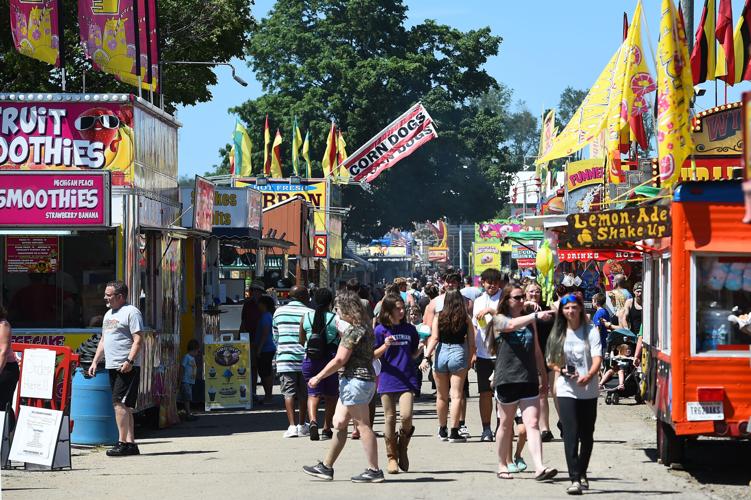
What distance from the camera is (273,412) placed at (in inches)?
747

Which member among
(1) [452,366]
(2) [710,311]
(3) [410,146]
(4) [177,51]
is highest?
(4) [177,51]

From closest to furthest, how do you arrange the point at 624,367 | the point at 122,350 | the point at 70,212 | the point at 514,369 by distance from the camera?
the point at 514,369 → the point at 122,350 → the point at 70,212 → the point at 624,367

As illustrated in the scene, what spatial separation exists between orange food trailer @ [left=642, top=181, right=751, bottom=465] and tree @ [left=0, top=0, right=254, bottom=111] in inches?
829

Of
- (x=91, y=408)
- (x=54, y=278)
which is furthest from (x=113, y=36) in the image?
(x=91, y=408)

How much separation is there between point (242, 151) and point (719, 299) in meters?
36.1

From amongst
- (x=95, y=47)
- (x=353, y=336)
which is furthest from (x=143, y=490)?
(x=95, y=47)

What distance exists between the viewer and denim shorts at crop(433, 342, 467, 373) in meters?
14.5

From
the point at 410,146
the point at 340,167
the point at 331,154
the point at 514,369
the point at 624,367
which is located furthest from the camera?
the point at 331,154

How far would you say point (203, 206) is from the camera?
19188 mm

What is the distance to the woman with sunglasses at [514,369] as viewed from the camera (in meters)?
11.3

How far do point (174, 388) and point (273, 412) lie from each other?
189cm

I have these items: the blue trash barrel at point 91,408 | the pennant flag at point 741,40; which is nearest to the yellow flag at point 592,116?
the pennant flag at point 741,40

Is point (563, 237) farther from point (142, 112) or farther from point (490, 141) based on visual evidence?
point (490, 141)

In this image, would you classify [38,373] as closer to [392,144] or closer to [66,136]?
[66,136]
